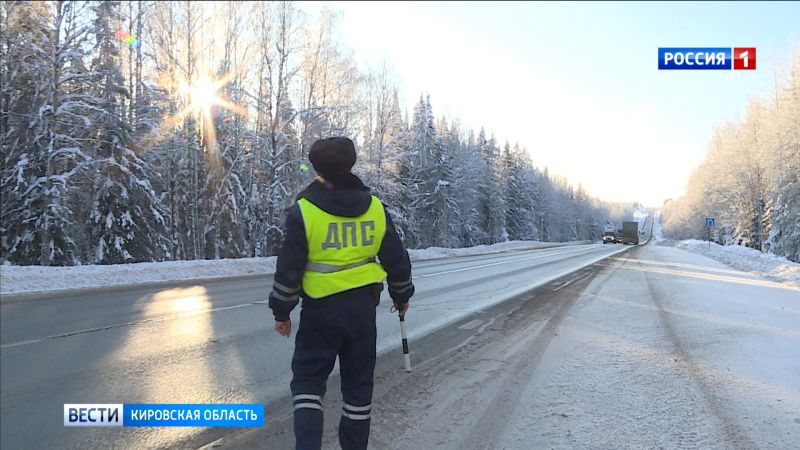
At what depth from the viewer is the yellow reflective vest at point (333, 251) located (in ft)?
8.66

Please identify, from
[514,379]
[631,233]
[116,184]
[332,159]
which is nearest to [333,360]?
[332,159]

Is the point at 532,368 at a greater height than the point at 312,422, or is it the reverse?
the point at 312,422

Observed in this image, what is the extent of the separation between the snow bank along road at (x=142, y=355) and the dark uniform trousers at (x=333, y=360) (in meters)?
1.15

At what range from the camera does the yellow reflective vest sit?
8.66ft

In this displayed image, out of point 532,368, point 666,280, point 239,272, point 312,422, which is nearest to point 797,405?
point 532,368

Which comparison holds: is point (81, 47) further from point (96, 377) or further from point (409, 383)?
point (409, 383)

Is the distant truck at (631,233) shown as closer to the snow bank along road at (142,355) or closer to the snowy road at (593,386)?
the snowy road at (593,386)

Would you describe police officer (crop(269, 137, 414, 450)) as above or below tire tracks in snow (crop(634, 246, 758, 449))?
above

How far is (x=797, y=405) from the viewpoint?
3.87 m

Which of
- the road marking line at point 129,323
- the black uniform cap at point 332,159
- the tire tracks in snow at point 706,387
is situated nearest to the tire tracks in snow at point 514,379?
the tire tracks in snow at point 706,387

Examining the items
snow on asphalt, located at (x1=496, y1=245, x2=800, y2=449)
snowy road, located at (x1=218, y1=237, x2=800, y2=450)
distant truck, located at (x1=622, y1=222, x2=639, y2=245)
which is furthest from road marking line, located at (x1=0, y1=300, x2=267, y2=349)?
distant truck, located at (x1=622, y1=222, x2=639, y2=245)

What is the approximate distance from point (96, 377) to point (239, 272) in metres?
11.6

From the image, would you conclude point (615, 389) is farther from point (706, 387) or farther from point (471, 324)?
point (471, 324)

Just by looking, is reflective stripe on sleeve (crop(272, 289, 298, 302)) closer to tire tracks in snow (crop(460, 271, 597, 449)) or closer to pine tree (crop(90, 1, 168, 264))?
tire tracks in snow (crop(460, 271, 597, 449))
